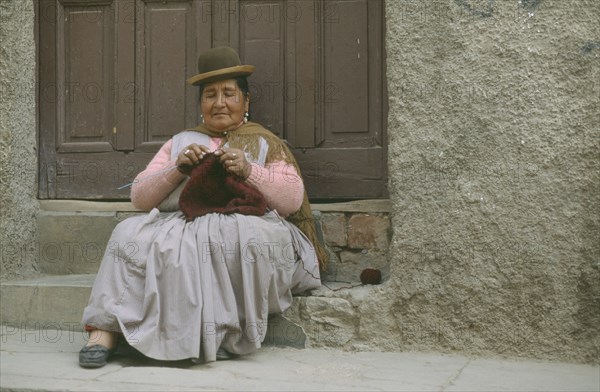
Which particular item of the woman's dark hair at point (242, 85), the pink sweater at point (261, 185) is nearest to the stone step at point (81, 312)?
the pink sweater at point (261, 185)

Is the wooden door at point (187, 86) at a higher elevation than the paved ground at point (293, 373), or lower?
higher

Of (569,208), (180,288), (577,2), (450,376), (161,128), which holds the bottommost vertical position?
(450,376)

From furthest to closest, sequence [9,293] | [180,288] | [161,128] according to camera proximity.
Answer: [161,128], [9,293], [180,288]

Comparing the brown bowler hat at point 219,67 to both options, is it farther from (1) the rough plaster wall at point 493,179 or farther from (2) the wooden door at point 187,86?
(1) the rough plaster wall at point 493,179

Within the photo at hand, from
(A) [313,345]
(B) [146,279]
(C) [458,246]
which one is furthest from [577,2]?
(B) [146,279]

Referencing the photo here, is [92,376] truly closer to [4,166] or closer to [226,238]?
[226,238]

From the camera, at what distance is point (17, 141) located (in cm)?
436

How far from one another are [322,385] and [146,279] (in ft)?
2.78

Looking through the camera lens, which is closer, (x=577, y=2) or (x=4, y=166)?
(x=577, y=2)

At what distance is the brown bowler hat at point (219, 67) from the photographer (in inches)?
154

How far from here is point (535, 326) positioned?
3486 mm

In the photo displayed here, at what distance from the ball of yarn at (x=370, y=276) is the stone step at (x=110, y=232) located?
0.20 meters

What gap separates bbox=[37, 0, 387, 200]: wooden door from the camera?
13.8ft

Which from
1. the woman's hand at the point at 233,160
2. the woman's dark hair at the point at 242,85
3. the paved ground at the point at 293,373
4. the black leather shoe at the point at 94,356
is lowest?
the paved ground at the point at 293,373
